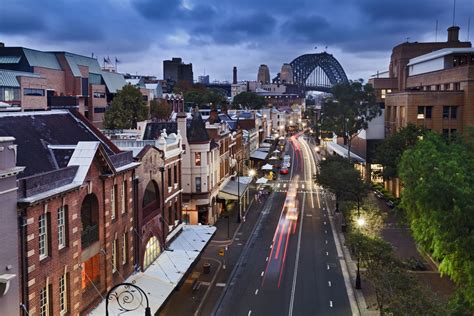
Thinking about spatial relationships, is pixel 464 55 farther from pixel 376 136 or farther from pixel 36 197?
pixel 36 197

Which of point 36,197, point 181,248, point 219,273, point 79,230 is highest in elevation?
point 36,197

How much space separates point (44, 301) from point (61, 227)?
367cm

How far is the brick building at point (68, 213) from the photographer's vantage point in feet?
78.0

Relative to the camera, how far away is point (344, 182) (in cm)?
6731

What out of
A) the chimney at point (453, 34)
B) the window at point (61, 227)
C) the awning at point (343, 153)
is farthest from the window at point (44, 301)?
the chimney at point (453, 34)

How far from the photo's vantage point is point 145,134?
216 feet

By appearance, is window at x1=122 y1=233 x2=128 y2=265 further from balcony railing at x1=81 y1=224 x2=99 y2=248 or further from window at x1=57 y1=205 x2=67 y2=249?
window at x1=57 y1=205 x2=67 y2=249

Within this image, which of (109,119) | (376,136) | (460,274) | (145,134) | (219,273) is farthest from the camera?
(376,136)

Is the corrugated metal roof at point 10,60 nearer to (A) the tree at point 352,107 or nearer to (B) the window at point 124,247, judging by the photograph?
(A) the tree at point 352,107

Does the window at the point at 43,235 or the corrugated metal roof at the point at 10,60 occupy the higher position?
the corrugated metal roof at the point at 10,60

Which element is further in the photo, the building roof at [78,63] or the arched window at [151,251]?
the building roof at [78,63]

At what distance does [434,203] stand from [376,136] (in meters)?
72.4

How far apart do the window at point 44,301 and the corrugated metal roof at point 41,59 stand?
94.2m

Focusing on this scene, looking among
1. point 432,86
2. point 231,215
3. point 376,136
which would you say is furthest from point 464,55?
point 231,215
